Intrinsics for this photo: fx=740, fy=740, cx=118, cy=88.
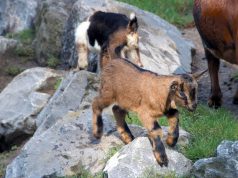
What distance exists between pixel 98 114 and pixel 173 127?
3.23ft

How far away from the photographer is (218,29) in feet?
32.4

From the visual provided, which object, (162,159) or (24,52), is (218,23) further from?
(24,52)

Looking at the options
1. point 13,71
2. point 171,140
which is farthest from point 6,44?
point 171,140

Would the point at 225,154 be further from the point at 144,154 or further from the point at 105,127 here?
the point at 105,127

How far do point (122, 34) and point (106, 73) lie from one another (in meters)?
2.31

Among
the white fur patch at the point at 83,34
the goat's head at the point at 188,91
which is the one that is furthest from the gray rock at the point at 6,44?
the goat's head at the point at 188,91

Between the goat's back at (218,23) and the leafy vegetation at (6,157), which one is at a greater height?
the goat's back at (218,23)

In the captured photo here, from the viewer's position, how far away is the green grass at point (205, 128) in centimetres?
770

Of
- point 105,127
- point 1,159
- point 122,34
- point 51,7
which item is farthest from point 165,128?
point 51,7

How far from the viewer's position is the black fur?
33.9 ft

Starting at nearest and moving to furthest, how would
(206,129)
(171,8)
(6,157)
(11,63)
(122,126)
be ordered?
(122,126)
(206,129)
(6,157)
(11,63)
(171,8)

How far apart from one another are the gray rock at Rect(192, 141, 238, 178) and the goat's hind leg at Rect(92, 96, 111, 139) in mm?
1250

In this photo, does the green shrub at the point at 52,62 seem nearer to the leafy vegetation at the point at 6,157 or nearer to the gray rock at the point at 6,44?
the gray rock at the point at 6,44

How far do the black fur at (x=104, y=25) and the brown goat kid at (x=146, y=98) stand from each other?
240cm
